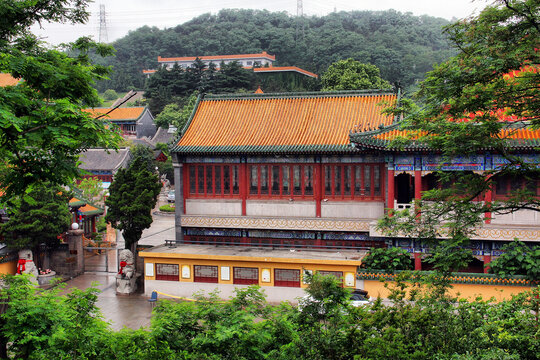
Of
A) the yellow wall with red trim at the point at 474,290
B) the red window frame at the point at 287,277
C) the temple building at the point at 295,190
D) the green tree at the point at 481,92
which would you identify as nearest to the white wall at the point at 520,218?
the temple building at the point at 295,190

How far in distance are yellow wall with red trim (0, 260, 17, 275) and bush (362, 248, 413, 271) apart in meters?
16.1

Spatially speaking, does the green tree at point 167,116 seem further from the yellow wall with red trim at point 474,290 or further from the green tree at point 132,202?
the yellow wall with red trim at point 474,290

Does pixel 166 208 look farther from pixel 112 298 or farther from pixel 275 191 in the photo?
pixel 112 298

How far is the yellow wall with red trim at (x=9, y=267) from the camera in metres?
23.8

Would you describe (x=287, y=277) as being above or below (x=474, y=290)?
above

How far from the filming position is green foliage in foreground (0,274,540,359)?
34.8ft

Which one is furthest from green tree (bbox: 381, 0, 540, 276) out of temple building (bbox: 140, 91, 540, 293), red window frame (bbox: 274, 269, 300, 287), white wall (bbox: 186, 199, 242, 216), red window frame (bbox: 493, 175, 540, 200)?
white wall (bbox: 186, 199, 242, 216)

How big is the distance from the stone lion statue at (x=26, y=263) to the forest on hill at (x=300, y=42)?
2796 inches

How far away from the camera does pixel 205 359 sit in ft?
36.1

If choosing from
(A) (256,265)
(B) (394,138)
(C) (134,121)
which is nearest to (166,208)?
(C) (134,121)

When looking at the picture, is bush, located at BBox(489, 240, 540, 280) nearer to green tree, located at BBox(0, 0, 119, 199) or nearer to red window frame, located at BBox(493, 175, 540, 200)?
red window frame, located at BBox(493, 175, 540, 200)

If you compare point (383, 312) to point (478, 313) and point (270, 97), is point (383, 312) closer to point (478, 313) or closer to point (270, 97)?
point (478, 313)

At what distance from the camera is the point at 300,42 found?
358 feet

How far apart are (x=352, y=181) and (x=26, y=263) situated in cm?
1546
